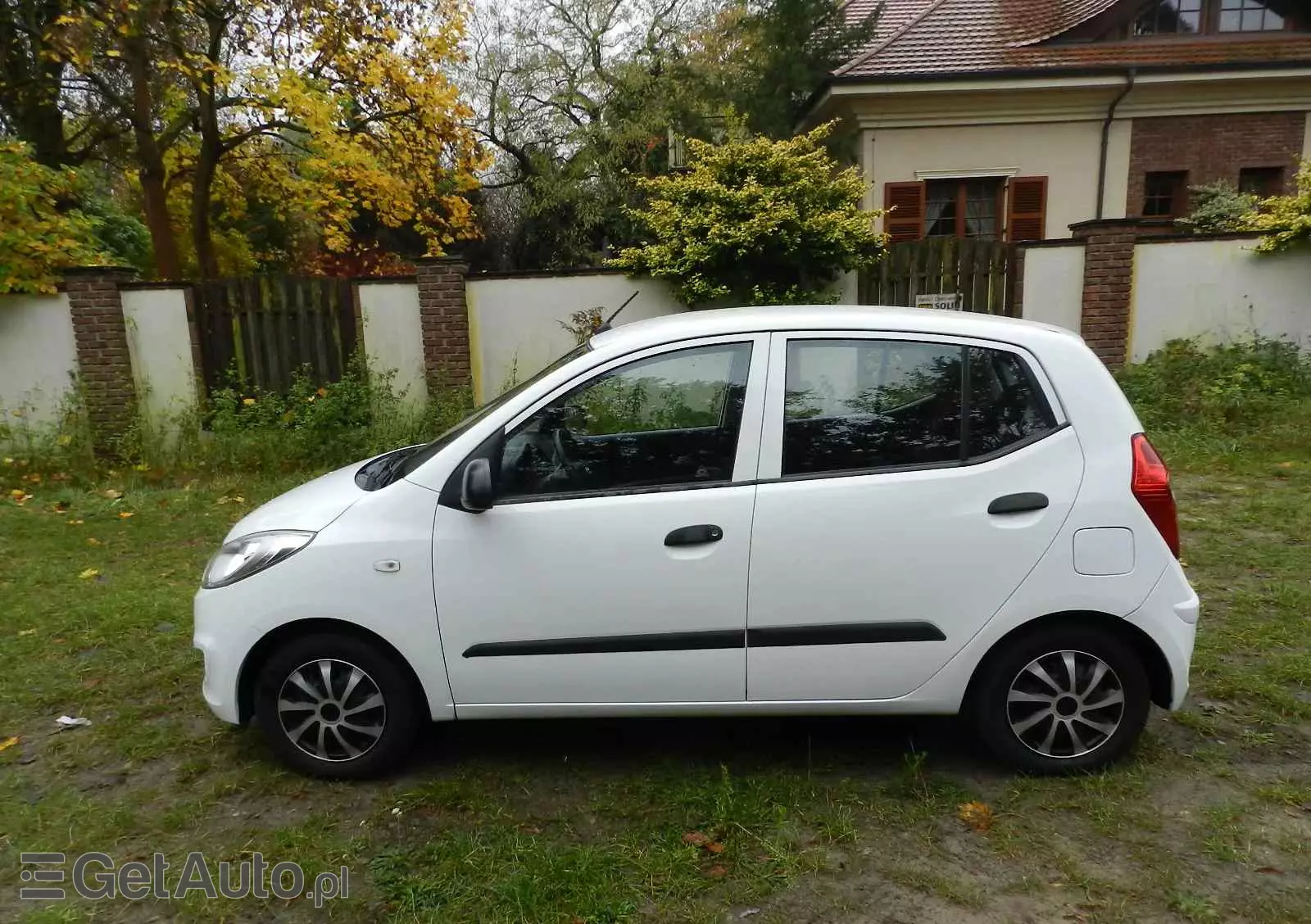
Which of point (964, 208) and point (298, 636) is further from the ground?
point (964, 208)

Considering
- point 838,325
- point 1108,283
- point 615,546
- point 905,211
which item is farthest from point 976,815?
point 905,211

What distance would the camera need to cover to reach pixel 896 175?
1384cm

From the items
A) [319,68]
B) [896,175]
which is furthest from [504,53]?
[896,175]

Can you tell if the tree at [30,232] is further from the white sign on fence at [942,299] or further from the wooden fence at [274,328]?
the white sign on fence at [942,299]

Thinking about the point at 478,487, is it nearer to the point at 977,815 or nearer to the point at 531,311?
the point at 977,815

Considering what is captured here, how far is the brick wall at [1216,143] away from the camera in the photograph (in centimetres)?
1376

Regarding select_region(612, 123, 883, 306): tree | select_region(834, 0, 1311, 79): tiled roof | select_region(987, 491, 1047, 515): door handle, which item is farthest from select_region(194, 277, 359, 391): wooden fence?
select_region(834, 0, 1311, 79): tiled roof

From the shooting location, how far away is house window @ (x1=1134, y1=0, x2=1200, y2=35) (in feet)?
46.6

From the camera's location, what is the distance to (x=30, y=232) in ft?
28.7

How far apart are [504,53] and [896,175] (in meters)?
13.6

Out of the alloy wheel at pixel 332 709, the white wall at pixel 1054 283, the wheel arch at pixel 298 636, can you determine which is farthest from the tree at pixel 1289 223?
the alloy wheel at pixel 332 709

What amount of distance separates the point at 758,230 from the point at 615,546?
6634 millimetres

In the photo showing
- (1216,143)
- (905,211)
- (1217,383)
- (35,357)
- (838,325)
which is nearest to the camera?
(838,325)

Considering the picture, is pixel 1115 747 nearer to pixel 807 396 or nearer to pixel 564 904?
pixel 807 396
